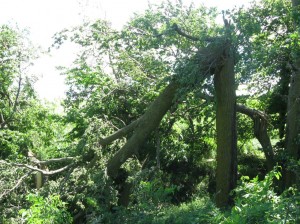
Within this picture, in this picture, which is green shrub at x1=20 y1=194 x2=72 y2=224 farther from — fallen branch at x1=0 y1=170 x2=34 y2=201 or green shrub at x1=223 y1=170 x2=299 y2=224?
fallen branch at x1=0 y1=170 x2=34 y2=201

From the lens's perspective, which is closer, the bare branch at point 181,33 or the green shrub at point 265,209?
the green shrub at point 265,209

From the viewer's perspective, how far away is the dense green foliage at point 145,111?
9.18 metres

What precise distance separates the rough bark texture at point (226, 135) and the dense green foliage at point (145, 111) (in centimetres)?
29

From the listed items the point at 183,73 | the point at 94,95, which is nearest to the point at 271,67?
the point at 183,73

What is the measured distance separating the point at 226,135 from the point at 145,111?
3.08 meters

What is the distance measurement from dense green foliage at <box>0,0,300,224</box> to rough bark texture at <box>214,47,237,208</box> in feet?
0.96

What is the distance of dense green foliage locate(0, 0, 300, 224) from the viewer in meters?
9.18

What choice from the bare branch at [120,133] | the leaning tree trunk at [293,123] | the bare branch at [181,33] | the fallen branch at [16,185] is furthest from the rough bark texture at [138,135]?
the leaning tree trunk at [293,123]

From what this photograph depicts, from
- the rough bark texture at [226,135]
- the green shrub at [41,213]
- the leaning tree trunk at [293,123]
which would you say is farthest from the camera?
the leaning tree trunk at [293,123]

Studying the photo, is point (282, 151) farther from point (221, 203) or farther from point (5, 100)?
point (5, 100)

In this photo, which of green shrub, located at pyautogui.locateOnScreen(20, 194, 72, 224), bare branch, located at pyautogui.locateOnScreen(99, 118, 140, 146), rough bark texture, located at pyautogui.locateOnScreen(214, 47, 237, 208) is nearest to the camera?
green shrub, located at pyautogui.locateOnScreen(20, 194, 72, 224)

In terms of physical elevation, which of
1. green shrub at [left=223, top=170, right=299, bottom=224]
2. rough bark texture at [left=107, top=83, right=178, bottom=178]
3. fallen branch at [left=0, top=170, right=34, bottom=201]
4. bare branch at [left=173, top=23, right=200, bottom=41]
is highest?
bare branch at [left=173, top=23, right=200, bottom=41]

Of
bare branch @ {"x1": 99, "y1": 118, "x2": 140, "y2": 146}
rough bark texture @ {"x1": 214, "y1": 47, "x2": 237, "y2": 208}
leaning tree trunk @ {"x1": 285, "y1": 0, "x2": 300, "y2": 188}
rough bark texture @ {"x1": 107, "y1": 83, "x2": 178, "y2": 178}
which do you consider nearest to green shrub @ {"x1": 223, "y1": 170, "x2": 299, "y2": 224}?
rough bark texture @ {"x1": 214, "y1": 47, "x2": 237, "y2": 208}

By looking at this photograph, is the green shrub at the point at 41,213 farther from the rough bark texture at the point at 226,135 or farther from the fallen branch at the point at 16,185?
the rough bark texture at the point at 226,135
